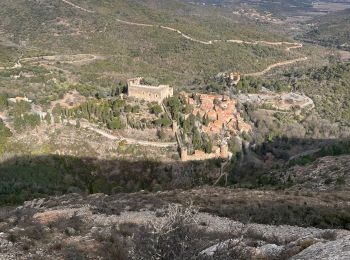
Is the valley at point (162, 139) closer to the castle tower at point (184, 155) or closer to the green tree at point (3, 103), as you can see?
the castle tower at point (184, 155)

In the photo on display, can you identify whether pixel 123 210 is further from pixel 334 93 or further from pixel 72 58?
pixel 72 58

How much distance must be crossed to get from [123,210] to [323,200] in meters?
8.47

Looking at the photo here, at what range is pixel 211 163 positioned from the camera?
44875 mm

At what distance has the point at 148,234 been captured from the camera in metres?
11.3

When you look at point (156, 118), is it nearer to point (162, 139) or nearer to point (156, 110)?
point (156, 110)

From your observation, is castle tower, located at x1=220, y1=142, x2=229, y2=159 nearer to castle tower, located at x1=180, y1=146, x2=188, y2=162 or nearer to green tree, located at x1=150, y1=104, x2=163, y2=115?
castle tower, located at x1=180, y1=146, x2=188, y2=162

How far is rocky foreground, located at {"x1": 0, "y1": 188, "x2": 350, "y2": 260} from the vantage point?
30.8ft

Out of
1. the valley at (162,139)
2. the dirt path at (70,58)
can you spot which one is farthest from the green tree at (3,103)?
the dirt path at (70,58)

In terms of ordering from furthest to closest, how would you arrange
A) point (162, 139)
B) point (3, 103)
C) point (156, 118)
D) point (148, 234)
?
point (3, 103) → point (156, 118) → point (162, 139) → point (148, 234)

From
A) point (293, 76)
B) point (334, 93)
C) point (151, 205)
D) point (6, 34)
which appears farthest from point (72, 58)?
point (151, 205)

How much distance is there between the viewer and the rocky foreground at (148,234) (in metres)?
9.40

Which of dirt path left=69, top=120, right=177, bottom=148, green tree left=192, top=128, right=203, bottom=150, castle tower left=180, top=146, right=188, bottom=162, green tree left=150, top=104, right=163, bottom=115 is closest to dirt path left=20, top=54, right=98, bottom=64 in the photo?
green tree left=150, top=104, right=163, bottom=115

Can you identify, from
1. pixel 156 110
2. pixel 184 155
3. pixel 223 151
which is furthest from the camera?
pixel 156 110

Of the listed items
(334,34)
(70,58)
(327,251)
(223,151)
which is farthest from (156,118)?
(334,34)
